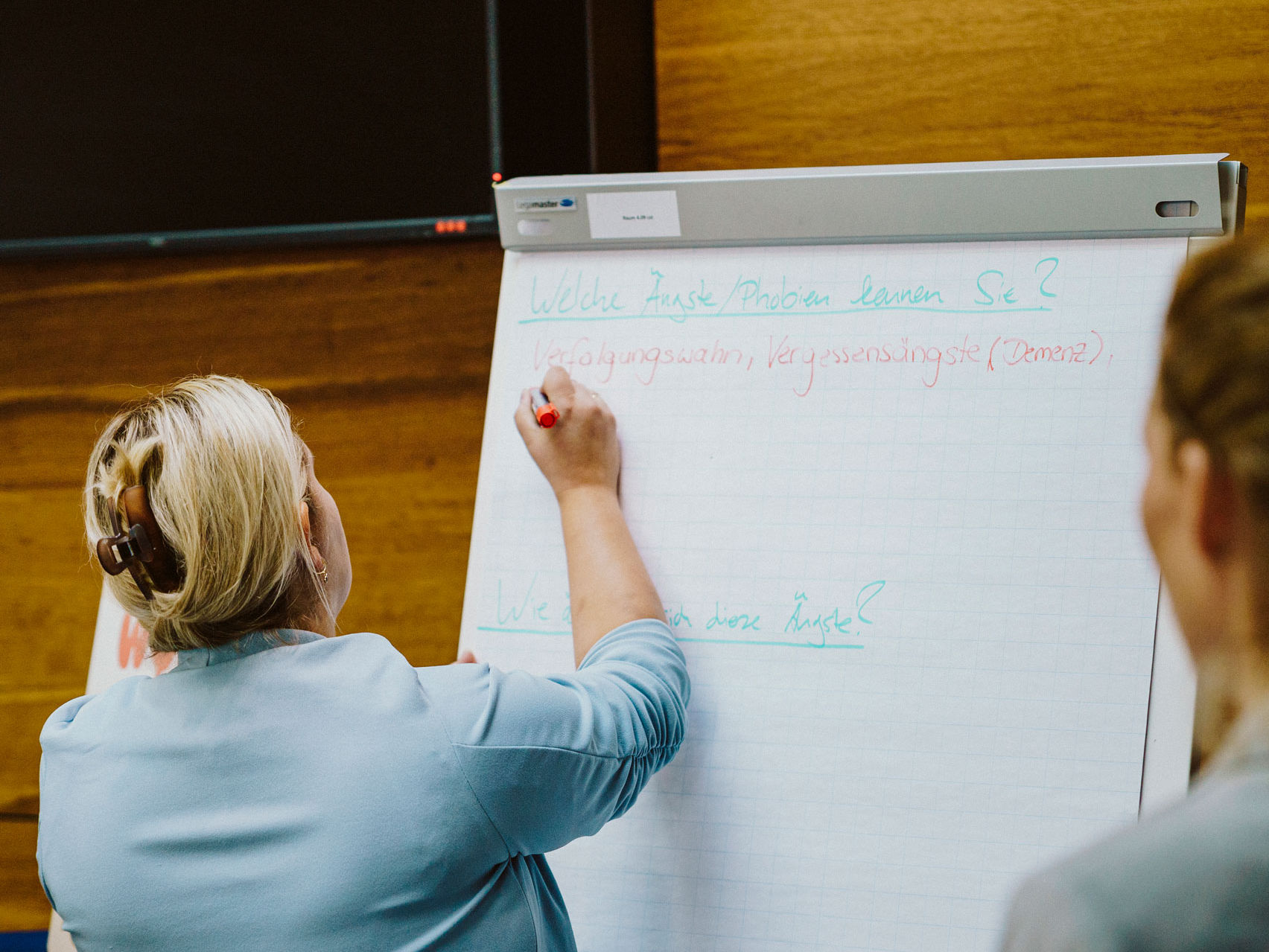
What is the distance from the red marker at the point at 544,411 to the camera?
111 centimetres

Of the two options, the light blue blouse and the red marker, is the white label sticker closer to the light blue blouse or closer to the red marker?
the red marker

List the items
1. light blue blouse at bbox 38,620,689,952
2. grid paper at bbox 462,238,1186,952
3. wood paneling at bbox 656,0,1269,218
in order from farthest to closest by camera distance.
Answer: wood paneling at bbox 656,0,1269,218 → grid paper at bbox 462,238,1186,952 → light blue blouse at bbox 38,620,689,952

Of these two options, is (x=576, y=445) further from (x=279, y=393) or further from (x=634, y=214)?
(x=279, y=393)

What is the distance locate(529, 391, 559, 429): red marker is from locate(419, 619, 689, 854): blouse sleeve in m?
0.29

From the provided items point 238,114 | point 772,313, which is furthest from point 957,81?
point 238,114

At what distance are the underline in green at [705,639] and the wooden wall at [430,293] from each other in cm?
57

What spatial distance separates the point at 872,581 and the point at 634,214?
468 millimetres

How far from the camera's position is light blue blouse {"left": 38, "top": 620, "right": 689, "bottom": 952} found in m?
0.75

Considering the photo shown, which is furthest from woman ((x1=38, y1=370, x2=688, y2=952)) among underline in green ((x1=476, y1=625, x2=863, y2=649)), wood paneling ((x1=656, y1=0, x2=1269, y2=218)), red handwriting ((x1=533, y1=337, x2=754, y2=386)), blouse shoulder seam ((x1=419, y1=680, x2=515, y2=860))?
wood paneling ((x1=656, y1=0, x2=1269, y2=218))

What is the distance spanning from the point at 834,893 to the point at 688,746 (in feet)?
0.63

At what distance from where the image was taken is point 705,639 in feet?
3.53

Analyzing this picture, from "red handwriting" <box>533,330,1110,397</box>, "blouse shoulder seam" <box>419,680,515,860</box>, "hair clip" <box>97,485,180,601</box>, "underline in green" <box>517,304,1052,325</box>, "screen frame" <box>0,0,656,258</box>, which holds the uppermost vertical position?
"screen frame" <box>0,0,656,258</box>

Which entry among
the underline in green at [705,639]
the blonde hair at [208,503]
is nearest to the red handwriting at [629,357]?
the underline in green at [705,639]

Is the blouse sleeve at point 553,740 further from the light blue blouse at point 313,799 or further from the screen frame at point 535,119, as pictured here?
the screen frame at point 535,119
